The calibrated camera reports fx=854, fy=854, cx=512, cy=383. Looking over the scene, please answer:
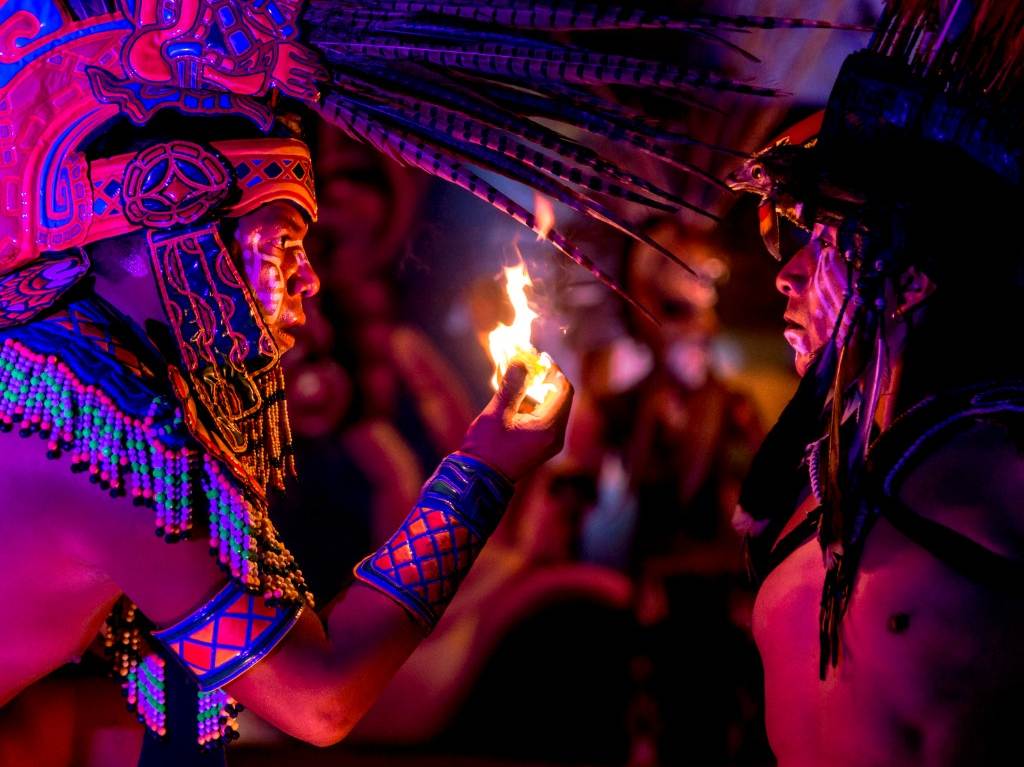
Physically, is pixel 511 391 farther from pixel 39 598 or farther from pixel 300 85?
pixel 39 598

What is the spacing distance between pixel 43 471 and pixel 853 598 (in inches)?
61.4

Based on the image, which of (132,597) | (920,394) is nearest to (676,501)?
(920,394)

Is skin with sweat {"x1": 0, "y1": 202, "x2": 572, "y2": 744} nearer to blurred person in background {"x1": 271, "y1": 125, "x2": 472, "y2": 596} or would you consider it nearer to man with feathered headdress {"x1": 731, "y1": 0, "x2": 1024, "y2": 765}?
man with feathered headdress {"x1": 731, "y1": 0, "x2": 1024, "y2": 765}

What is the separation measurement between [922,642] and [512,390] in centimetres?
98

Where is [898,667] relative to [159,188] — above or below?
below

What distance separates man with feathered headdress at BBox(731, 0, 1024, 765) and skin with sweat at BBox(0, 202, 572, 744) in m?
0.87

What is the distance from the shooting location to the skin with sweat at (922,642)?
1.42m

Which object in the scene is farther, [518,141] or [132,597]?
[518,141]

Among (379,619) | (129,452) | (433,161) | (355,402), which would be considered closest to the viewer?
(129,452)

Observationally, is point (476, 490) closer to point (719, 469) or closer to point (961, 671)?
point (961, 671)

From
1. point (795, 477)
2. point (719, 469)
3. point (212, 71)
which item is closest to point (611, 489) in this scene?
point (719, 469)

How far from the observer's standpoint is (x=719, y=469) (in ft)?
10.6

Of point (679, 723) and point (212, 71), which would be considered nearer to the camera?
point (212, 71)

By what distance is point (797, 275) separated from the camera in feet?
6.43
